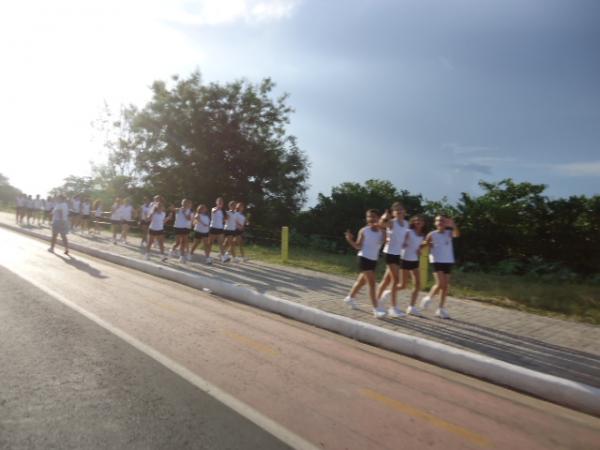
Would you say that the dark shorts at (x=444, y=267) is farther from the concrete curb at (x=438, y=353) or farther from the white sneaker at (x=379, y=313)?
the concrete curb at (x=438, y=353)

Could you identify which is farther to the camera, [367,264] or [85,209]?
[85,209]

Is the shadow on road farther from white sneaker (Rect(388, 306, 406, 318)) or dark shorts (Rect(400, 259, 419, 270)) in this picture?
dark shorts (Rect(400, 259, 419, 270))

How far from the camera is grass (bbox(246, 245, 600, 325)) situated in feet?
27.9

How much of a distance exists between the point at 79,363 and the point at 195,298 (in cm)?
390

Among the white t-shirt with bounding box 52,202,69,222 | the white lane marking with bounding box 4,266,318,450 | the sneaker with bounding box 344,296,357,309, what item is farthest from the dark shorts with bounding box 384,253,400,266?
the white t-shirt with bounding box 52,202,69,222

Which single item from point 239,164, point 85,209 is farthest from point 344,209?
point 85,209

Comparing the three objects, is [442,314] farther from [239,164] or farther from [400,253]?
[239,164]

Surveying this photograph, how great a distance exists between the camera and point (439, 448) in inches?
132

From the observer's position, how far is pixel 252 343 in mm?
5699

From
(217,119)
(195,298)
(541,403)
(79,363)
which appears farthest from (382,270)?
(217,119)

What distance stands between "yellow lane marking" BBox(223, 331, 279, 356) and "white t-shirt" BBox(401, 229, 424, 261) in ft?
9.88

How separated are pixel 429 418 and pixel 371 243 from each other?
375 cm

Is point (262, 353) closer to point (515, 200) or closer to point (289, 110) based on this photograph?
point (515, 200)

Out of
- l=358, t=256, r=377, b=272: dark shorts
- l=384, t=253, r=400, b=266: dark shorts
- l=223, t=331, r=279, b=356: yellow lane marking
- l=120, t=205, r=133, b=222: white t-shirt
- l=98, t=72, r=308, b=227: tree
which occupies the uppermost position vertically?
l=98, t=72, r=308, b=227: tree
